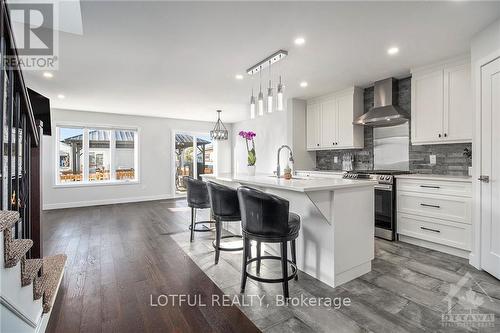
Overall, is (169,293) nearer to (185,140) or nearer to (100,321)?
(100,321)

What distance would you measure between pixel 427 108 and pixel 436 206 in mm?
1358

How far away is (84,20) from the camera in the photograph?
2248 millimetres

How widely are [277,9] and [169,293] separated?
8.55 ft

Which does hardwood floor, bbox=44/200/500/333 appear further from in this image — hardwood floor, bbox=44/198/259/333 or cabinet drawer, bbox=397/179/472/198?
cabinet drawer, bbox=397/179/472/198

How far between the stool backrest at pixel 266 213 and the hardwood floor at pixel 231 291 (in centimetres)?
59

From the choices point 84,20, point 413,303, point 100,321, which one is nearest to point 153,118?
point 84,20

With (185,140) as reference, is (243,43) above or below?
above

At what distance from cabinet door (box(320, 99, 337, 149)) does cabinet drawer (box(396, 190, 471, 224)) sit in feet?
5.64

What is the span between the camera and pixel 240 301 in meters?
1.98

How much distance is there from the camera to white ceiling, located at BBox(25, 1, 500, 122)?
6.98 feet

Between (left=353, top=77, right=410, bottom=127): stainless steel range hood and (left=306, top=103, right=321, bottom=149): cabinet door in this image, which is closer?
(left=353, top=77, right=410, bottom=127): stainless steel range hood

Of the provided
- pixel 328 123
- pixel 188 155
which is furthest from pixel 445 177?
pixel 188 155

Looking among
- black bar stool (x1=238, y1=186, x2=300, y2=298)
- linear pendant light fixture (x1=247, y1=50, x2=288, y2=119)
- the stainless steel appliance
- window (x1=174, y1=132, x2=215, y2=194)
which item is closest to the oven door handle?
the stainless steel appliance

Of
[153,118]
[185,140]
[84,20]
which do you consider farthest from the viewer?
[185,140]
